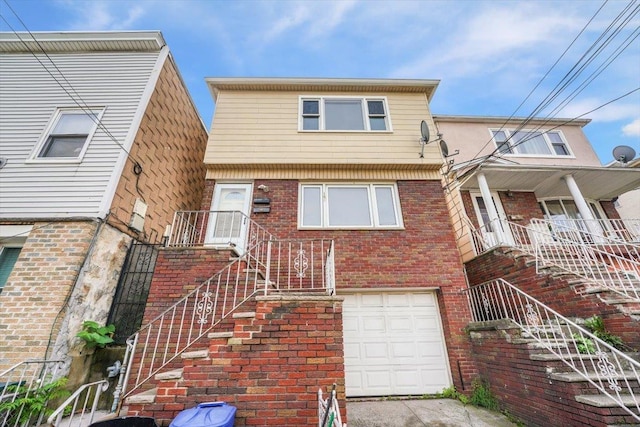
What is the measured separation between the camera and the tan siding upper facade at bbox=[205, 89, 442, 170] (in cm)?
Result: 670

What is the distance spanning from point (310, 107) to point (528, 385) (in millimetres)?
7898

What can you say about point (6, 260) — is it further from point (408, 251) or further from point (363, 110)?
point (363, 110)

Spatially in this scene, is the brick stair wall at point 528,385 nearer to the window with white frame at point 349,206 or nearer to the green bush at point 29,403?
the window with white frame at point 349,206

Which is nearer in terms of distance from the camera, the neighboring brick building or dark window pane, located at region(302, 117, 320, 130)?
the neighboring brick building

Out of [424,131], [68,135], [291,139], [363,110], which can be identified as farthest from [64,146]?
[424,131]

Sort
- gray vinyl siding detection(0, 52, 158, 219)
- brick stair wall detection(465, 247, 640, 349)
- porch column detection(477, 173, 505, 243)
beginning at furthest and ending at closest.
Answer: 1. porch column detection(477, 173, 505, 243)
2. gray vinyl siding detection(0, 52, 158, 219)
3. brick stair wall detection(465, 247, 640, 349)

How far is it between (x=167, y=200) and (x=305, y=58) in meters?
9.70

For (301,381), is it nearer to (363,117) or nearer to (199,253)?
(199,253)

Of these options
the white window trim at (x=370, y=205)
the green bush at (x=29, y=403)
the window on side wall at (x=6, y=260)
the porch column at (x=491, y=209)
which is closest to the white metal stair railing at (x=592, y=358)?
the porch column at (x=491, y=209)

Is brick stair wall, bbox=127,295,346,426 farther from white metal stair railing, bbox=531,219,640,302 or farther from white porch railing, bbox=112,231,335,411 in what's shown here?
white metal stair railing, bbox=531,219,640,302

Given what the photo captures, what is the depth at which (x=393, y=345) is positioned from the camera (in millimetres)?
5277

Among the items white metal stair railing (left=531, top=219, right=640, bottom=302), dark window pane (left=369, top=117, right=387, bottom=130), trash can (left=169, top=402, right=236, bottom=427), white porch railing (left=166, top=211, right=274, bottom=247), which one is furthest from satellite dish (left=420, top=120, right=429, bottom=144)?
trash can (left=169, top=402, right=236, bottom=427)

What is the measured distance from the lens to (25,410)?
3.25 meters

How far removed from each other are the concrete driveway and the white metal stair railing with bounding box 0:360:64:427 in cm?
436
